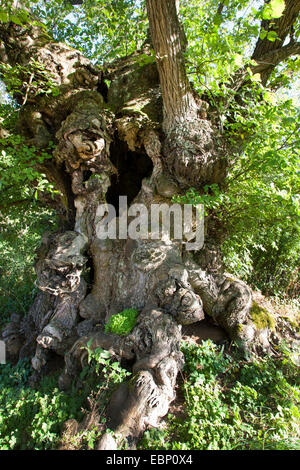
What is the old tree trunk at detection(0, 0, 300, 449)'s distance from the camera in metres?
3.15

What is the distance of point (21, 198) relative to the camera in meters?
5.96

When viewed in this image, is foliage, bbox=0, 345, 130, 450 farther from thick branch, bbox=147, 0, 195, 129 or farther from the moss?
thick branch, bbox=147, 0, 195, 129

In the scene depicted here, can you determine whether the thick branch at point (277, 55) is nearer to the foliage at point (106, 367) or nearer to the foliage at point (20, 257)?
the foliage at point (106, 367)

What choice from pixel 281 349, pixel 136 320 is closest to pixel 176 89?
pixel 136 320

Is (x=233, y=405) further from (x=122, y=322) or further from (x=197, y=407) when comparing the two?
(x=122, y=322)

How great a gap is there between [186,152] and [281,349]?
3.01 m

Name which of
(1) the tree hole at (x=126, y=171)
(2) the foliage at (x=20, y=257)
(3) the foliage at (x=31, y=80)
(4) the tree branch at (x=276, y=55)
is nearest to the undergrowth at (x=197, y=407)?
(1) the tree hole at (x=126, y=171)

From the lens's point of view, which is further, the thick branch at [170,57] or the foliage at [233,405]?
the thick branch at [170,57]

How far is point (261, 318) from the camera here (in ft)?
12.1

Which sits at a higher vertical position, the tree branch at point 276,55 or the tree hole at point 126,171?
the tree branch at point 276,55

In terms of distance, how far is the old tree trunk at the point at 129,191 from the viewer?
3.15 meters

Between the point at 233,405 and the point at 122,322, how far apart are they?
1.53 meters

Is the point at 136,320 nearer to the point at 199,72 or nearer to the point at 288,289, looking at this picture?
the point at 199,72

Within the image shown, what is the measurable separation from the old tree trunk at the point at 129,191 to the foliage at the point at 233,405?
0.34 metres
